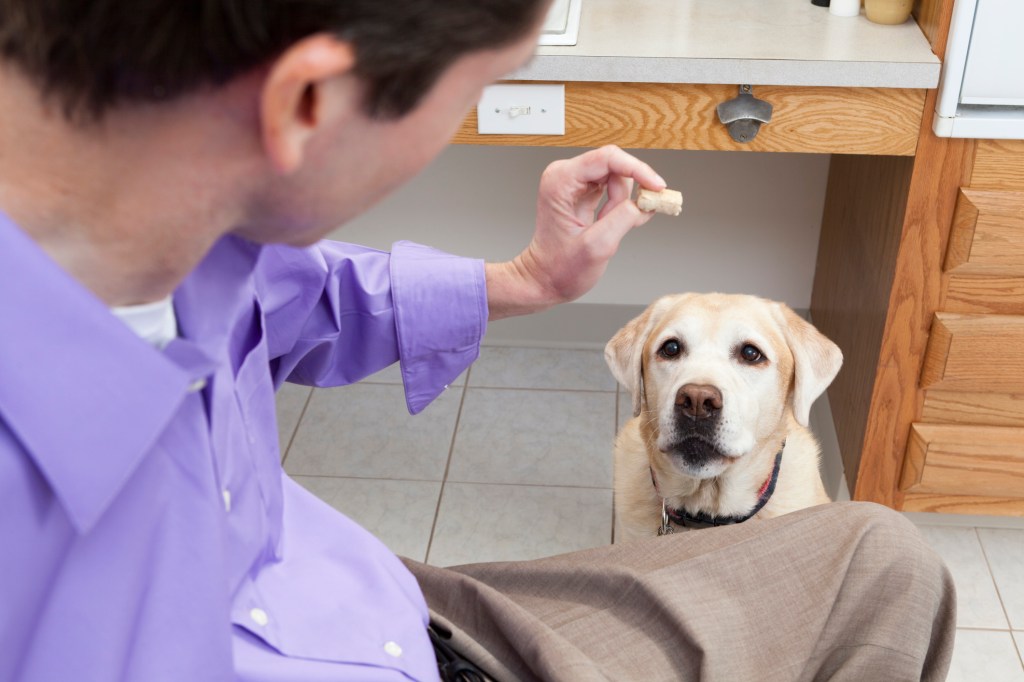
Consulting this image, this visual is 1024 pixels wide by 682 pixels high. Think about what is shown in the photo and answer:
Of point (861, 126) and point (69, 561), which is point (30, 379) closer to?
point (69, 561)

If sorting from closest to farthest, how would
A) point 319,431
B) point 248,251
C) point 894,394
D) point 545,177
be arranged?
1. point 248,251
2. point 545,177
3. point 894,394
4. point 319,431

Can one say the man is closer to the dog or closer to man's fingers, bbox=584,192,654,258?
man's fingers, bbox=584,192,654,258

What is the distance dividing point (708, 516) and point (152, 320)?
1.17 meters

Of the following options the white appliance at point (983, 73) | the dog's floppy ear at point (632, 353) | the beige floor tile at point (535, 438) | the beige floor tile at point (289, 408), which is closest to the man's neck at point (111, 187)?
the dog's floppy ear at point (632, 353)

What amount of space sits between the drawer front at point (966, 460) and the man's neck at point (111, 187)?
1695 millimetres

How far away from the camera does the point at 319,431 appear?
248 centimetres

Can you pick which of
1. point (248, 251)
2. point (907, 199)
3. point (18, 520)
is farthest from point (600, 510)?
point (18, 520)

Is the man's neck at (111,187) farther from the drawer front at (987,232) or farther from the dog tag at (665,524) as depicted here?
the drawer front at (987,232)

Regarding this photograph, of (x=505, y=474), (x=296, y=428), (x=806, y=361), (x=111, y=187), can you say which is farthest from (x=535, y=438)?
(x=111, y=187)

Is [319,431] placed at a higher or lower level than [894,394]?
lower

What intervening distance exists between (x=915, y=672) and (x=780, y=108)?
107 cm

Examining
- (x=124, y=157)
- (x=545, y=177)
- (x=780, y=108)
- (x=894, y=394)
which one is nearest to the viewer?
(x=124, y=157)

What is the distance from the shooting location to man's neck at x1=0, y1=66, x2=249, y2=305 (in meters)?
0.49

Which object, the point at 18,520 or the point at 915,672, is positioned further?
the point at 915,672
